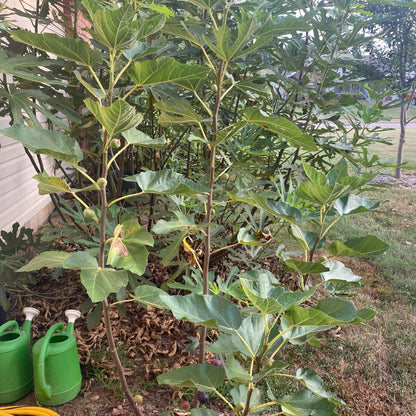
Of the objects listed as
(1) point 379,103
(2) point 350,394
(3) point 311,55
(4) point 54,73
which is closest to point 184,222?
(4) point 54,73

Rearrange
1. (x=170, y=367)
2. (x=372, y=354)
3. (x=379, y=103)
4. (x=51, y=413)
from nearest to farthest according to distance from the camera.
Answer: (x=51, y=413) < (x=170, y=367) < (x=372, y=354) < (x=379, y=103)

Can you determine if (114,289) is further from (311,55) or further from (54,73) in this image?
(311,55)

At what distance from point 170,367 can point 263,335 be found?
111 centimetres

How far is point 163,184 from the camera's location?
3.22 ft

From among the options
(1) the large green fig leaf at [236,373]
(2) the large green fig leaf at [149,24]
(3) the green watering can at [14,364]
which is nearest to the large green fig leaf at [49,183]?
(2) the large green fig leaf at [149,24]

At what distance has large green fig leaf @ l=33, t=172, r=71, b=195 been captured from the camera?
0.83 metres

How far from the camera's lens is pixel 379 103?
2.21 metres

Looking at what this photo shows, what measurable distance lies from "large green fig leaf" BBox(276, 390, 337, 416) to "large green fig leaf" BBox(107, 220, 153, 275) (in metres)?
0.44

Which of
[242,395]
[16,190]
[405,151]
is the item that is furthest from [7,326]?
[405,151]

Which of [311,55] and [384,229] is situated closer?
[311,55]

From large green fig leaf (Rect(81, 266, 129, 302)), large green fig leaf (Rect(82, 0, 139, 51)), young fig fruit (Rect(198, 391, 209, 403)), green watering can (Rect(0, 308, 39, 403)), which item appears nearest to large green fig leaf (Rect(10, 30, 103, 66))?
large green fig leaf (Rect(82, 0, 139, 51))

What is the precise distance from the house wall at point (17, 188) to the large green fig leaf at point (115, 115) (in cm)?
225

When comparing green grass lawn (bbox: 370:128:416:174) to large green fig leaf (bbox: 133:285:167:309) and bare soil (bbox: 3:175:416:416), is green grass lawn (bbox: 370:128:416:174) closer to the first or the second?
bare soil (bbox: 3:175:416:416)

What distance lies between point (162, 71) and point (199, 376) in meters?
0.76
